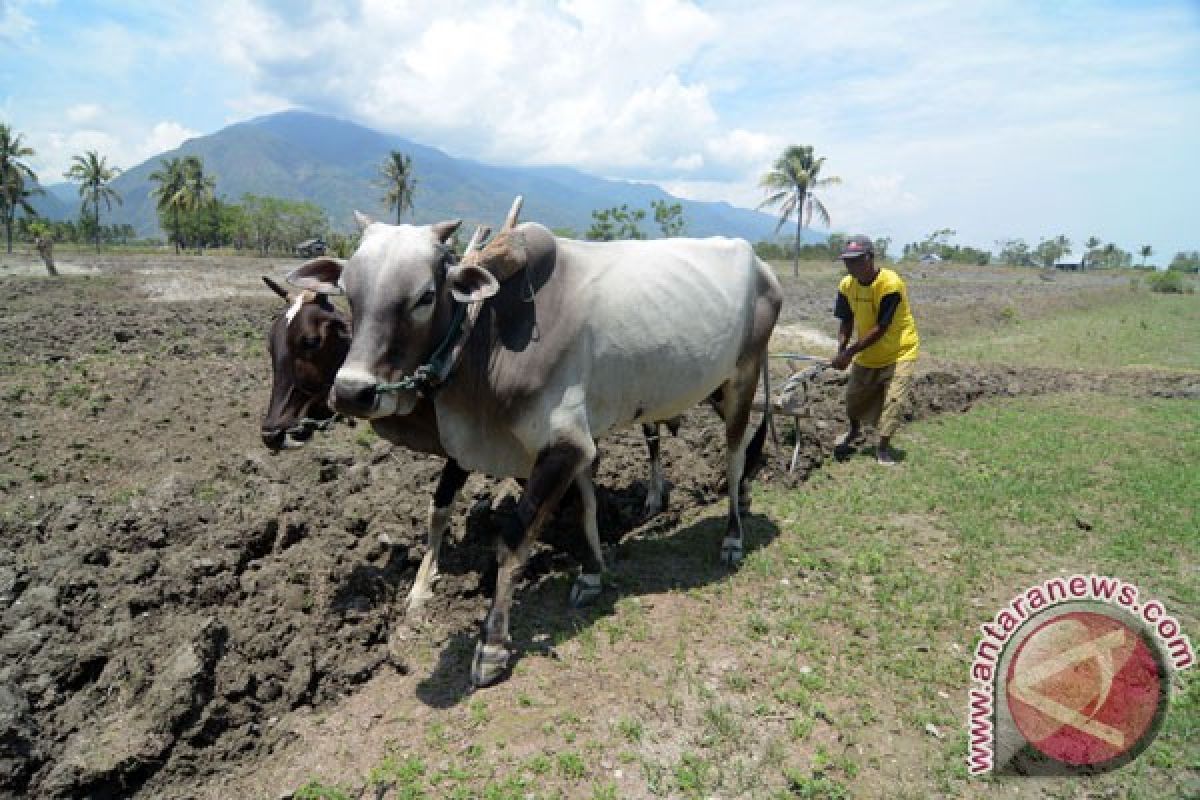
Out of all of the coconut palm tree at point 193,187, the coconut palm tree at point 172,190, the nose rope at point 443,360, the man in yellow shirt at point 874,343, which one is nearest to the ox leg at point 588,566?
the nose rope at point 443,360

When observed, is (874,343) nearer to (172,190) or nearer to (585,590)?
(585,590)

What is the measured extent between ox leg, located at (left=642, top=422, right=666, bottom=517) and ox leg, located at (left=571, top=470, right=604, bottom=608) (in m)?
1.56

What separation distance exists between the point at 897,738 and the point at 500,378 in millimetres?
2706

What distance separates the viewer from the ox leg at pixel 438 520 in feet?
15.8

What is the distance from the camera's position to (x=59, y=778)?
322 centimetres

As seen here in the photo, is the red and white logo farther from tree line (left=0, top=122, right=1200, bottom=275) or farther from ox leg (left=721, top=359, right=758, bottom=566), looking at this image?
tree line (left=0, top=122, right=1200, bottom=275)

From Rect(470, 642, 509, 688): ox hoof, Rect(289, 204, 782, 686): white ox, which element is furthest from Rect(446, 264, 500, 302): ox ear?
Rect(470, 642, 509, 688): ox hoof

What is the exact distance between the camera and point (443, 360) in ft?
12.4

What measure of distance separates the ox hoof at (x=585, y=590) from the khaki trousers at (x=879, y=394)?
13.2 feet

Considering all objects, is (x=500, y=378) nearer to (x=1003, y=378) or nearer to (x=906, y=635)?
(x=906, y=635)

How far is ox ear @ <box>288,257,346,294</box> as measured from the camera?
3.81 meters

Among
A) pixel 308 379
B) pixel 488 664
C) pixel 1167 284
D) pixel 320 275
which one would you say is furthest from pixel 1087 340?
pixel 1167 284

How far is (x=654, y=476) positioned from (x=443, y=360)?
304 cm

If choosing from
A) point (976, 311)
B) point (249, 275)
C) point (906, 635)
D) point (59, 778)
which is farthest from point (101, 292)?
point (976, 311)
